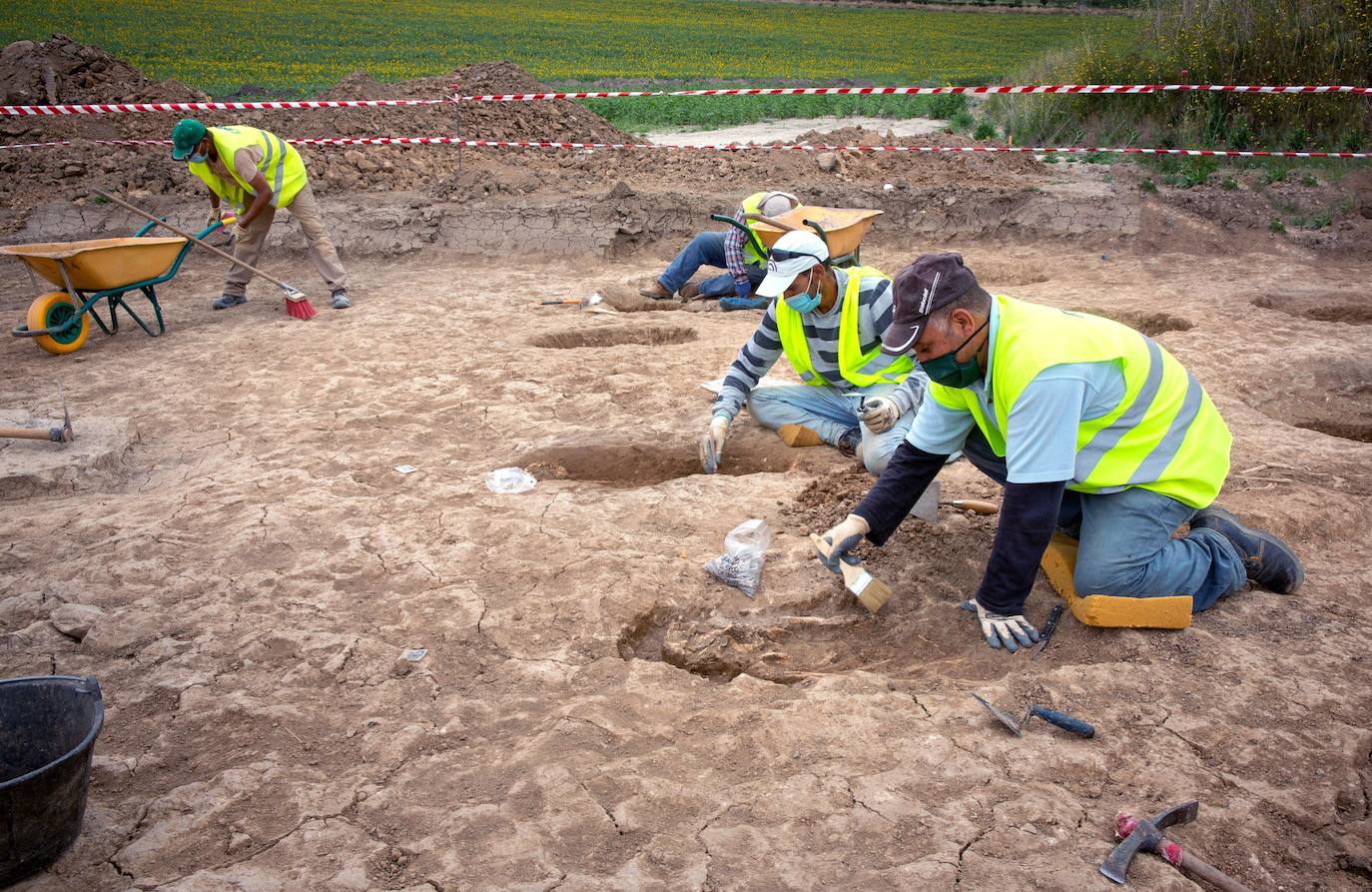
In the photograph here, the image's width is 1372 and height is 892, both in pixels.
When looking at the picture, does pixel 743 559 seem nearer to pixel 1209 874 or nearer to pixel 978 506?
pixel 978 506

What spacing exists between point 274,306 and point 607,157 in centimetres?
497

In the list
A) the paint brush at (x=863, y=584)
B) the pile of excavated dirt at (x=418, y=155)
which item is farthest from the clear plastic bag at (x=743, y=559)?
the pile of excavated dirt at (x=418, y=155)

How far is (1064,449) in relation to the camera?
9.43 ft

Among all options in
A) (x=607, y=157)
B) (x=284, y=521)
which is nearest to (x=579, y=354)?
(x=284, y=521)

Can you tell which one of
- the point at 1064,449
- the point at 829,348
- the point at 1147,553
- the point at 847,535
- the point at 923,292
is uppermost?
the point at 923,292

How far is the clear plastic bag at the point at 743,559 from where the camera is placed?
143 inches

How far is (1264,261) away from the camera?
8656 millimetres

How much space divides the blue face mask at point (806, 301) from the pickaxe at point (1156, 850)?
2596mm

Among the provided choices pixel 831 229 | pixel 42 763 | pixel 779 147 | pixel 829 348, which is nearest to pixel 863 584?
pixel 829 348

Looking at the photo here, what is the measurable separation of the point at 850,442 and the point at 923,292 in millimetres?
2050

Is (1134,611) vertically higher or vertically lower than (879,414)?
lower

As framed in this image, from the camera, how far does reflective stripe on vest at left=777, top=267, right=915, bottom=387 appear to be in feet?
15.1

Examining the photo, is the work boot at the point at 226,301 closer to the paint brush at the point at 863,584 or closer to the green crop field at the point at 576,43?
the paint brush at the point at 863,584

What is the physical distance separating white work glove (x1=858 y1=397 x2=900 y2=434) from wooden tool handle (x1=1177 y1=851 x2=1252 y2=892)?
237cm
